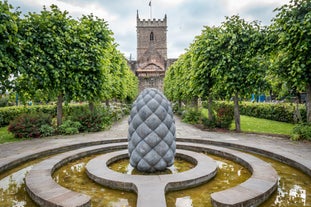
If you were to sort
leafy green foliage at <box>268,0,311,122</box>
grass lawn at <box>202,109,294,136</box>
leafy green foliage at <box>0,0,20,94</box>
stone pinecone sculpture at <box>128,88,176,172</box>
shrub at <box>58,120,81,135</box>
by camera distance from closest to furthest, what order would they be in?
stone pinecone sculpture at <box>128,88,176,172</box> → leafy green foliage at <box>0,0,20,94</box> → leafy green foliage at <box>268,0,311,122</box> → shrub at <box>58,120,81,135</box> → grass lawn at <box>202,109,294,136</box>

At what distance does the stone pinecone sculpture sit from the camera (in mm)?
4887

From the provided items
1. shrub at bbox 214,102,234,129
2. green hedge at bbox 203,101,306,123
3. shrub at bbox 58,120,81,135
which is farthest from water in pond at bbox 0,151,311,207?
green hedge at bbox 203,101,306,123

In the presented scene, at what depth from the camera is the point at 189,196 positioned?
3.83 meters

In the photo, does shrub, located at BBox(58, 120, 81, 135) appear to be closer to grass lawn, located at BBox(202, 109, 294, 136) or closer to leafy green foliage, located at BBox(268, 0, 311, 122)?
grass lawn, located at BBox(202, 109, 294, 136)

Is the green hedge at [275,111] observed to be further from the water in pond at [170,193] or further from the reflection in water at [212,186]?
the water in pond at [170,193]

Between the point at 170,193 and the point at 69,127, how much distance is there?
9.15m

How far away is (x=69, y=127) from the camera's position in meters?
11.7

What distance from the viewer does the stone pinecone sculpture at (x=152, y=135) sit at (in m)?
4.89

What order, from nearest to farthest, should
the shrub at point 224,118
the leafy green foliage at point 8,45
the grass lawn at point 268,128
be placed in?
the leafy green foliage at point 8,45, the grass lawn at point 268,128, the shrub at point 224,118

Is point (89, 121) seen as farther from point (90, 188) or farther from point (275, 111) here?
point (275, 111)

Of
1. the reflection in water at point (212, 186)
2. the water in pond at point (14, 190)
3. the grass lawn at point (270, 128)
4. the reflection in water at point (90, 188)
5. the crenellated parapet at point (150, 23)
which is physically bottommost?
the grass lawn at point (270, 128)

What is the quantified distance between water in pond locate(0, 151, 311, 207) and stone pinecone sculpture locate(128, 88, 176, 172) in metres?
1.02

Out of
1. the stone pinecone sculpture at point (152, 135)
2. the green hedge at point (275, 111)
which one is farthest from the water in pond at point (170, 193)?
the green hedge at point (275, 111)

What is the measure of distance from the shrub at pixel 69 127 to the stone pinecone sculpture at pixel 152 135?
7.36 m
